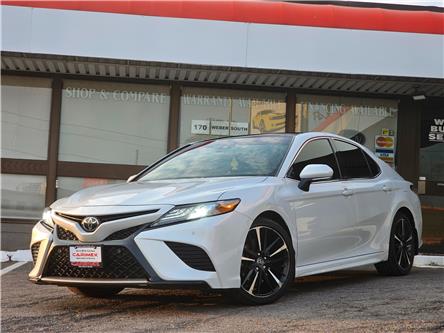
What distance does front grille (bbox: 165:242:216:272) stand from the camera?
4.30 m

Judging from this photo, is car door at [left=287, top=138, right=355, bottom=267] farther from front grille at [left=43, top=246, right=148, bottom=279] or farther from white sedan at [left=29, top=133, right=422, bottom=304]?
front grille at [left=43, top=246, right=148, bottom=279]

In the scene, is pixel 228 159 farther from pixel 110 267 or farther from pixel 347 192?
pixel 110 267

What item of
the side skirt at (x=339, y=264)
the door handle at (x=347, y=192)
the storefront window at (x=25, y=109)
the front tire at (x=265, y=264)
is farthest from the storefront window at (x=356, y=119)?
the front tire at (x=265, y=264)

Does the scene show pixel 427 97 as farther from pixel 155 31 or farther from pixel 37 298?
pixel 37 298

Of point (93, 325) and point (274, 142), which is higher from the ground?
point (274, 142)

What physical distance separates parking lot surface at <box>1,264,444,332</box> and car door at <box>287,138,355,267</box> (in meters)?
0.36

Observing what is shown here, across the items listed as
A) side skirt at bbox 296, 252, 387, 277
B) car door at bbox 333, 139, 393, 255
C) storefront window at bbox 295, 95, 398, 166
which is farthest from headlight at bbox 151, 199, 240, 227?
storefront window at bbox 295, 95, 398, 166

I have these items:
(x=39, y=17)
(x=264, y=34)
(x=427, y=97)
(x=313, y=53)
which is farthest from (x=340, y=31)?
(x=39, y=17)

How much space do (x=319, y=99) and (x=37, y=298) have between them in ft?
23.6

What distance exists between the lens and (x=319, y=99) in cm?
1126

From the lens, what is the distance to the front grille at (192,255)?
14.1 feet

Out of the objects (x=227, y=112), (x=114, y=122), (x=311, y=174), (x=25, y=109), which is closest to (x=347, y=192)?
(x=311, y=174)

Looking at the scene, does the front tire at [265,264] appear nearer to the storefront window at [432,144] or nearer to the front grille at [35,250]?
the front grille at [35,250]

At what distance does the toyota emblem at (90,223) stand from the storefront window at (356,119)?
7.17m
